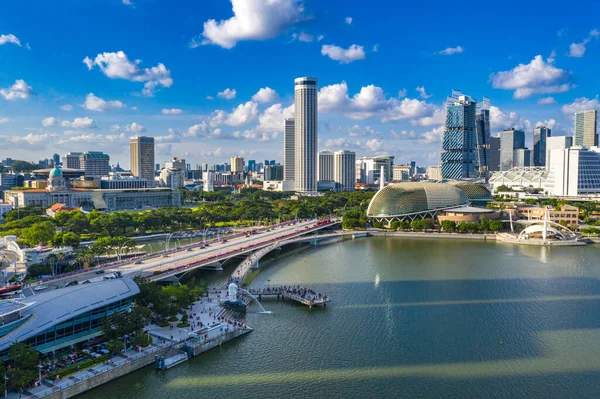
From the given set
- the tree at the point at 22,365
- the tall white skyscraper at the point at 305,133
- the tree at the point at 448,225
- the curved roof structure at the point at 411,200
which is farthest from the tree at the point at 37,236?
the tall white skyscraper at the point at 305,133

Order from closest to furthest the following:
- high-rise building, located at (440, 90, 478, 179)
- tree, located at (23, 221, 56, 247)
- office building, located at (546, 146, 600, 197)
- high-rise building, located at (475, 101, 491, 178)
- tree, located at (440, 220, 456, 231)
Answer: tree, located at (23, 221, 56, 247)
tree, located at (440, 220, 456, 231)
office building, located at (546, 146, 600, 197)
high-rise building, located at (440, 90, 478, 179)
high-rise building, located at (475, 101, 491, 178)

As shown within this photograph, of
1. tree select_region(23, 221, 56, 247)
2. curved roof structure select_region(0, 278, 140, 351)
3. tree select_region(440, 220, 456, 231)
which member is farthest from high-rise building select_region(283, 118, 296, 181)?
curved roof structure select_region(0, 278, 140, 351)

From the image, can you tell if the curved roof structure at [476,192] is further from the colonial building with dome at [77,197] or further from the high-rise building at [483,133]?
the high-rise building at [483,133]

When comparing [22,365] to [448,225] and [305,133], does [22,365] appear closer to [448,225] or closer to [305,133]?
[448,225]

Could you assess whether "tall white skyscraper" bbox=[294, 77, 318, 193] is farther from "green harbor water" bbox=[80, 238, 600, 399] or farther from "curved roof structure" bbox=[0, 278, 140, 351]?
"curved roof structure" bbox=[0, 278, 140, 351]

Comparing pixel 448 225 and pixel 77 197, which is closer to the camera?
pixel 448 225

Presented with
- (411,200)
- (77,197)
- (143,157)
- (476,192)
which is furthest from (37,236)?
(143,157)
